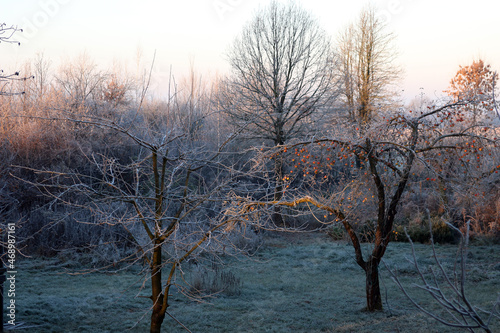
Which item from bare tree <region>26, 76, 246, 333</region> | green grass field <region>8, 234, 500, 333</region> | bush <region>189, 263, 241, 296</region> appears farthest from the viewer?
bush <region>189, 263, 241, 296</region>

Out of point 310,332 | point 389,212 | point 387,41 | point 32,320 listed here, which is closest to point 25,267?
point 32,320

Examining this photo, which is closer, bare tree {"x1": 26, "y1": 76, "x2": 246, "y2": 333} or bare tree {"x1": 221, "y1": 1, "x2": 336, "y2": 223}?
bare tree {"x1": 26, "y1": 76, "x2": 246, "y2": 333}

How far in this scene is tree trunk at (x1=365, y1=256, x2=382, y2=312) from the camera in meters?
6.05

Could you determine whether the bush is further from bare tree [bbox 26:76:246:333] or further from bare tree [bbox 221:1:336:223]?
bare tree [bbox 221:1:336:223]

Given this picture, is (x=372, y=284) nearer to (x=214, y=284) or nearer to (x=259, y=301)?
(x=259, y=301)

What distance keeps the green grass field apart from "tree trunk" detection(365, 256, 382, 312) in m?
0.14

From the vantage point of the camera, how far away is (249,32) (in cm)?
1747

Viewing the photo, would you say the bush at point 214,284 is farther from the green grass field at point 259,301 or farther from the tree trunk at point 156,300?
the tree trunk at point 156,300

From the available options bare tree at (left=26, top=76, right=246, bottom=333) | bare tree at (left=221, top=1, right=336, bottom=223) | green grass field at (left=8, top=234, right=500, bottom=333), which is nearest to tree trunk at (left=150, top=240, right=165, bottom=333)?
bare tree at (left=26, top=76, right=246, bottom=333)

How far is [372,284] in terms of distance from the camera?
6152mm

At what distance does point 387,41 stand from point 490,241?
1472 centimetres

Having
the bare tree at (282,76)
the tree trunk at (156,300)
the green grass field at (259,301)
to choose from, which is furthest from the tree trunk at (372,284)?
the bare tree at (282,76)

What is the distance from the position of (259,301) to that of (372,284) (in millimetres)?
1978

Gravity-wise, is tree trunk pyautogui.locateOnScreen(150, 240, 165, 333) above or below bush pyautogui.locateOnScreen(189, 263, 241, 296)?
above
